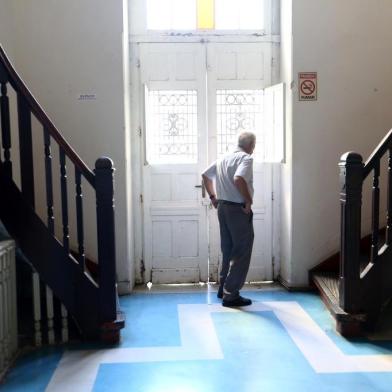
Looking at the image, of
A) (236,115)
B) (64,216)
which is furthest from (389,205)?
(64,216)

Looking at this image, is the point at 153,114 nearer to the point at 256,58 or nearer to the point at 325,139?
the point at 256,58

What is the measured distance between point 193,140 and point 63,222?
208 cm

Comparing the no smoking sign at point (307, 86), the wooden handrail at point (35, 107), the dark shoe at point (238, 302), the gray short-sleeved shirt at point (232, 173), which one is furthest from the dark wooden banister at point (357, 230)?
the wooden handrail at point (35, 107)

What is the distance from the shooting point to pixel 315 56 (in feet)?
16.2

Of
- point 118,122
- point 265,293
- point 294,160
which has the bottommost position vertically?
point 265,293

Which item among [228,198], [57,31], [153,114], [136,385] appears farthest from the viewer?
[153,114]

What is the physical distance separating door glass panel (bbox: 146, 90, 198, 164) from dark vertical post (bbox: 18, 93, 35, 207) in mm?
1811

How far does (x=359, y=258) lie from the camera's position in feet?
12.6

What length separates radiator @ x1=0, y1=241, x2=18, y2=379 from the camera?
3221 mm

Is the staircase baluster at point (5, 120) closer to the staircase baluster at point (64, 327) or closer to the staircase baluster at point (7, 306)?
the staircase baluster at point (7, 306)

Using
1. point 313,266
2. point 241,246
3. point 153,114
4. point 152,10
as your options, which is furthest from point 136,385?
point 152,10

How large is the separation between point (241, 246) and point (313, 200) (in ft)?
3.37

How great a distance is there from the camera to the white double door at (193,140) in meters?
5.26

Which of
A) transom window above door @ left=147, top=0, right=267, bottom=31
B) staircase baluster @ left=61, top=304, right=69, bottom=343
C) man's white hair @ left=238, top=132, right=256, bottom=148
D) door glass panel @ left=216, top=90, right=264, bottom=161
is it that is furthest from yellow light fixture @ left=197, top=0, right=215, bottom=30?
staircase baluster @ left=61, top=304, right=69, bottom=343
